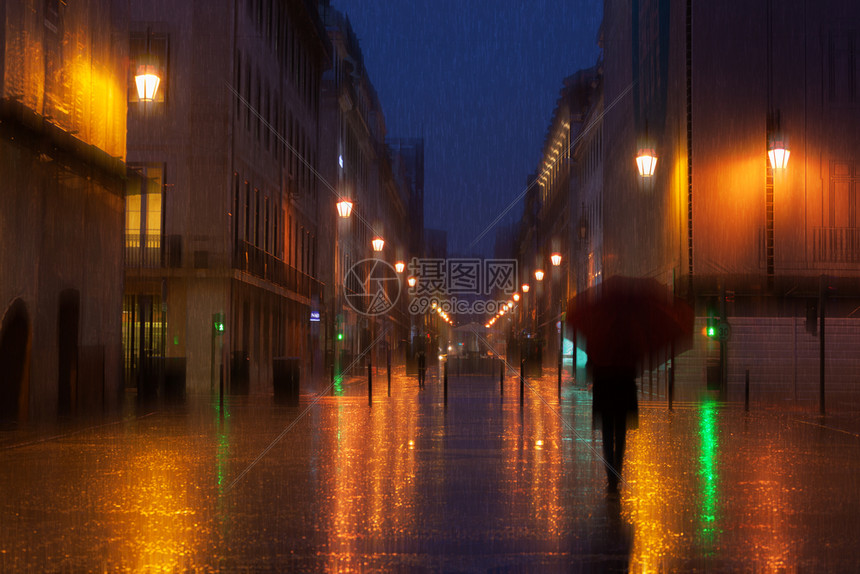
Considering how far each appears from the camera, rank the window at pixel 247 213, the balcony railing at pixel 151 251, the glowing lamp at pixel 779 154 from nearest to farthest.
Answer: the glowing lamp at pixel 779 154 < the balcony railing at pixel 151 251 < the window at pixel 247 213

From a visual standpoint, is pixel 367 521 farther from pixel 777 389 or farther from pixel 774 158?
pixel 777 389

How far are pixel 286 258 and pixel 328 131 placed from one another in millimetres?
15958

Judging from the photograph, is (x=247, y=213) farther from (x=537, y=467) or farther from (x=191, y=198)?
(x=537, y=467)

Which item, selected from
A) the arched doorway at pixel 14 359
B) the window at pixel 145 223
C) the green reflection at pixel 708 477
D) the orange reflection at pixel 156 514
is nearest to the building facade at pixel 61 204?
the arched doorway at pixel 14 359

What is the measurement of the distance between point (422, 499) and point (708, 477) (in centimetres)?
348

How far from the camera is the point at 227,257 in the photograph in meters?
36.4

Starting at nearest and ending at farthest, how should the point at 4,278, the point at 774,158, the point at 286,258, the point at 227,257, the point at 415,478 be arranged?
the point at 415,478
the point at 4,278
the point at 774,158
the point at 227,257
the point at 286,258

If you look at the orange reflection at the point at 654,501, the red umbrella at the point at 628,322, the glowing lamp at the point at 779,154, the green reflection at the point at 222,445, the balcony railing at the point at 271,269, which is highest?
the glowing lamp at the point at 779,154

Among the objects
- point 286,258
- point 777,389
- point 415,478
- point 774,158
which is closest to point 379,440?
point 415,478

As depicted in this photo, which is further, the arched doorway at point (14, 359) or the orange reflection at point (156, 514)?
the arched doorway at point (14, 359)

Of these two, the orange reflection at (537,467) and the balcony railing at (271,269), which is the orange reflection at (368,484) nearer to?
the orange reflection at (537,467)

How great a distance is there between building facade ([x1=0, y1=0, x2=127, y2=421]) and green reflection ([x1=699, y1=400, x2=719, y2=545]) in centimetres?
1170

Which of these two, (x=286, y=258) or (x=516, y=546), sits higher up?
(x=286, y=258)

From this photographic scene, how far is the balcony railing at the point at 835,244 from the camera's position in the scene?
33.2 m
